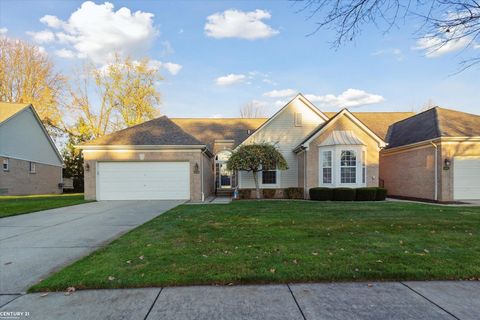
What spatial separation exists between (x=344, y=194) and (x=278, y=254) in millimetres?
11117

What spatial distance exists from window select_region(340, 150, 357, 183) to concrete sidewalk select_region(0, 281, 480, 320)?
12013 millimetres

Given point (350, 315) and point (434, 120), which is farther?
point (434, 120)

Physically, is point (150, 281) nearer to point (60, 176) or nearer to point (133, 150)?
point (133, 150)

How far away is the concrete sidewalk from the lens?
302 cm

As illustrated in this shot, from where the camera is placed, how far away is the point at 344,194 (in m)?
14.9

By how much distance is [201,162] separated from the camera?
1585 cm

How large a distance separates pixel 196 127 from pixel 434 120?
17.6 metres

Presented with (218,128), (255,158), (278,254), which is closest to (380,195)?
(255,158)

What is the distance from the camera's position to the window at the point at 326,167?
15.8 meters

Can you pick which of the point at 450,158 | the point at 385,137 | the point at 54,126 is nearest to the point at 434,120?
the point at 450,158

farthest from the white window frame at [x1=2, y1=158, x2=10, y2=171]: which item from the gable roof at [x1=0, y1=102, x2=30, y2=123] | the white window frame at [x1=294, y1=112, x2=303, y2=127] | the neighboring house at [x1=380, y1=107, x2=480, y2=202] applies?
the neighboring house at [x1=380, y1=107, x2=480, y2=202]

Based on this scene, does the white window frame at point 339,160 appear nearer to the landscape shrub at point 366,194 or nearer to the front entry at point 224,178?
the landscape shrub at point 366,194

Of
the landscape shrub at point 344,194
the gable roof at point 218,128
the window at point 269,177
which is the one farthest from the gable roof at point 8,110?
the landscape shrub at point 344,194

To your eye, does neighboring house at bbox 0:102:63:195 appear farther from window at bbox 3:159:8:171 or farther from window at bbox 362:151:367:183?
window at bbox 362:151:367:183
